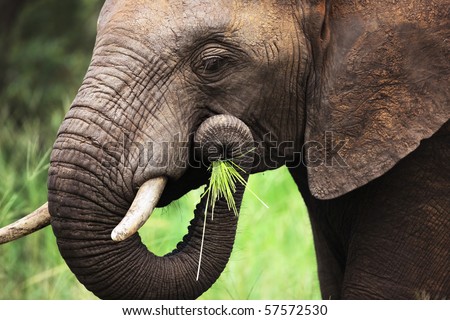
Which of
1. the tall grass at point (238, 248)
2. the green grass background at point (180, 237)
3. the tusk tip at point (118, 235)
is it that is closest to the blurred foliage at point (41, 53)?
the green grass background at point (180, 237)

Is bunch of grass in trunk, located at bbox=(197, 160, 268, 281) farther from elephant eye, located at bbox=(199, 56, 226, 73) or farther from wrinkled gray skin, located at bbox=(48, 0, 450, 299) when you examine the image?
elephant eye, located at bbox=(199, 56, 226, 73)

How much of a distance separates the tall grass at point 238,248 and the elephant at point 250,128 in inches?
68.5

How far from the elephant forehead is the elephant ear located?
21 centimetres

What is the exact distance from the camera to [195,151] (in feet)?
13.1

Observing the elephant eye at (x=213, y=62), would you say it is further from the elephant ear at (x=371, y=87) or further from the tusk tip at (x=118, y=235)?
the tusk tip at (x=118, y=235)

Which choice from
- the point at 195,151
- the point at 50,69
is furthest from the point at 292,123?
the point at 50,69

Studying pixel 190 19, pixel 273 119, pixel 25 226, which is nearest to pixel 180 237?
pixel 273 119

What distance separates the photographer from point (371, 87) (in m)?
4.11

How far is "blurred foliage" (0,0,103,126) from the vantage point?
1019 cm

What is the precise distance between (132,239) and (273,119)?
725 mm

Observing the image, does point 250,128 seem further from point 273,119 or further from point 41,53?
point 41,53

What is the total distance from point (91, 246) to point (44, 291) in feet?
8.64

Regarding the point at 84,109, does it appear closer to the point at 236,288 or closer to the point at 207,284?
the point at 207,284

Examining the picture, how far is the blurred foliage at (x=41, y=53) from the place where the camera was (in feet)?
33.4
